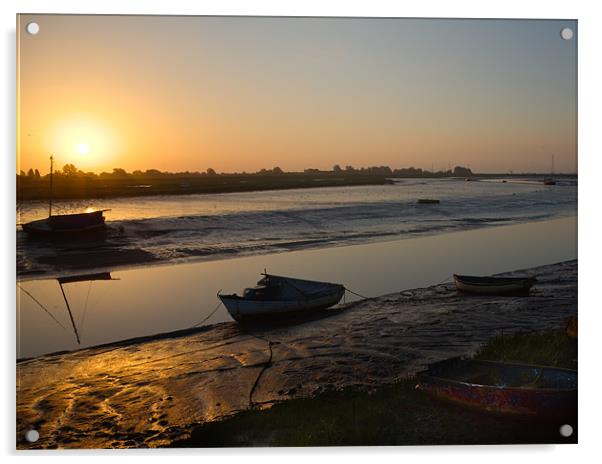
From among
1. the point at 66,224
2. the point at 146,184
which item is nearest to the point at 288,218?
the point at 146,184

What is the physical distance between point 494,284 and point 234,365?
11.3 ft

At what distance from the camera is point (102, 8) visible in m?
4.53

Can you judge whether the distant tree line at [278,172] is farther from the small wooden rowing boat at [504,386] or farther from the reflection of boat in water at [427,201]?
the reflection of boat in water at [427,201]

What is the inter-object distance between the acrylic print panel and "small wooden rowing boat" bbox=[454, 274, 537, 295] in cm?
37

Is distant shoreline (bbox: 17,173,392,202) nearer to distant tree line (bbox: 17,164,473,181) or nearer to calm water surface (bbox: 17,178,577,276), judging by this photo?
distant tree line (bbox: 17,164,473,181)

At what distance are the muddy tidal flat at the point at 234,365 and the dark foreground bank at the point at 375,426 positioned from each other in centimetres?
17

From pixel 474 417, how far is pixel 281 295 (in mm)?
2855

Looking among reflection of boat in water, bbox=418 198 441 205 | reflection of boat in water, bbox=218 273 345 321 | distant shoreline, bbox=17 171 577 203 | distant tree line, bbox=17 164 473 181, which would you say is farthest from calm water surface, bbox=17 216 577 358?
distant tree line, bbox=17 164 473 181

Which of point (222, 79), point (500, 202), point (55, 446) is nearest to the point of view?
point (55, 446)

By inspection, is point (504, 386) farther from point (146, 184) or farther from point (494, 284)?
point (146, 184)

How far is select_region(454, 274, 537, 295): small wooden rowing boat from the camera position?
6793mm

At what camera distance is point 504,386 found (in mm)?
4168
